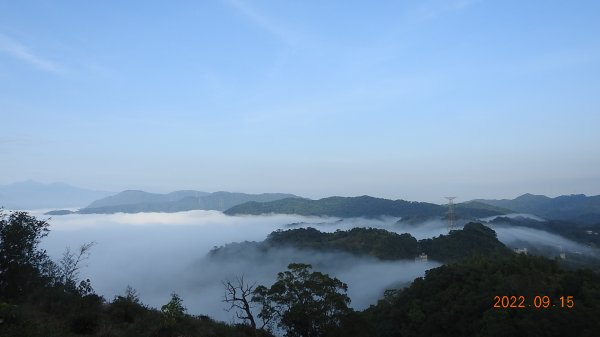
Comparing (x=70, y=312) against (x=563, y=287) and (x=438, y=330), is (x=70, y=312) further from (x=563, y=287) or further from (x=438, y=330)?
(x=563, y=287)

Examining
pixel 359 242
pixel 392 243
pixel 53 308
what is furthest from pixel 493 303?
pixel 359 242

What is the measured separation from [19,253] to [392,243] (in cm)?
11895

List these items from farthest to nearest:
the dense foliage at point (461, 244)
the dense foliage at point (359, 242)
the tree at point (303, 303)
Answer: the dense foliage at point (359, 242), the dense foliage at point (461, 244), the tree at point (303, 303)

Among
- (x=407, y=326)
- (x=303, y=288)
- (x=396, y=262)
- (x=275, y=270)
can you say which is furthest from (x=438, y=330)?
(x=275, y=270)

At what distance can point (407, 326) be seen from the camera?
4759 centimetres

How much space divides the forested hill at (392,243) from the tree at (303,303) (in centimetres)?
8019

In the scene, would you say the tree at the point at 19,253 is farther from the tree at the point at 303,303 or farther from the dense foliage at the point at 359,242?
the dense foliage at the point at 359,242

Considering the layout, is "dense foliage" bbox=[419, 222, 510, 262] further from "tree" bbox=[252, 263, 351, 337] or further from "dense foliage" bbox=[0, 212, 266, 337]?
"dense foliage" bbox=[0, 212, 266, 337]

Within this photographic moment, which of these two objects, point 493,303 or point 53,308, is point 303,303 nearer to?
point 53,308

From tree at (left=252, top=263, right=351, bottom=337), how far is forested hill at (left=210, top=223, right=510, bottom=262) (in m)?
80.2

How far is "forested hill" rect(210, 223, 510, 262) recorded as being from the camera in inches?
4505

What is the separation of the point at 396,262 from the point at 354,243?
2272cm

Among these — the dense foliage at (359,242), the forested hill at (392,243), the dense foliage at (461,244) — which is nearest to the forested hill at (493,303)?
the forested hill at (392,243)

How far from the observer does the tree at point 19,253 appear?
23.0 metres
